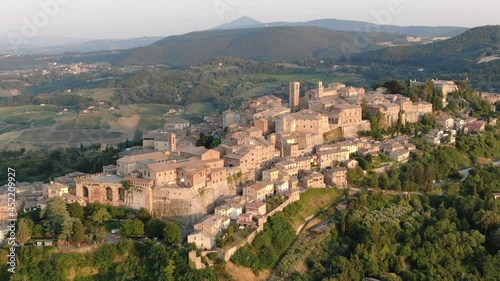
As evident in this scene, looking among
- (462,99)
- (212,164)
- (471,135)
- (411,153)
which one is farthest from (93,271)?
(462,99)

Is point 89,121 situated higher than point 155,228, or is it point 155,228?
point 155,228

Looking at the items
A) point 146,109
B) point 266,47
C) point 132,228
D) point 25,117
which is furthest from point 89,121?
point 266,47

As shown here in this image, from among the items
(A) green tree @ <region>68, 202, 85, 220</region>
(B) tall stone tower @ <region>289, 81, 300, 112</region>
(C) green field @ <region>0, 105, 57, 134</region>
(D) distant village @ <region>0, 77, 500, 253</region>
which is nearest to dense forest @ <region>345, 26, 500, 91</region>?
(D) distant village @ <region>0, 77, 500, 253</region>

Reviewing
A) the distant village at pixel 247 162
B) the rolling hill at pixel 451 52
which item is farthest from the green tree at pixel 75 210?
the rolling hill at pixel 451 52

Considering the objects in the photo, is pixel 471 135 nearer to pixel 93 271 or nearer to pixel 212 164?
pixel 212 164

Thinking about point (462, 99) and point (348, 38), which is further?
point (348, 38)

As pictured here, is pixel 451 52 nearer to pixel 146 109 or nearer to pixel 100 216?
pixel 146 109

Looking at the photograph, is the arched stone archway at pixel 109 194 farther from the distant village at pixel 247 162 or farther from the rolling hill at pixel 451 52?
the rolling hill at pixel 451 52
